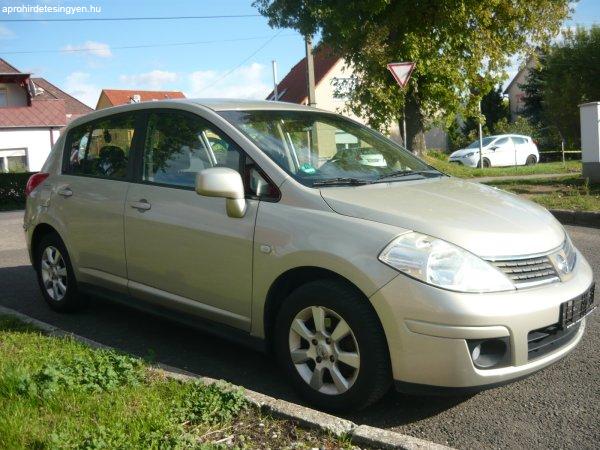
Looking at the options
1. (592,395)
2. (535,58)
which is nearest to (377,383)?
(592,395)

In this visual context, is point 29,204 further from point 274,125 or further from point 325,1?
point 325,1

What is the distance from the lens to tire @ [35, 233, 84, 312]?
544cm

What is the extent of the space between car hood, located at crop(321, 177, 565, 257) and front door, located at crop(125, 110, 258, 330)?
0.67 meters

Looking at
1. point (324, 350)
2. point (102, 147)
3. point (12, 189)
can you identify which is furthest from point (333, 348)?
point (12, 189)

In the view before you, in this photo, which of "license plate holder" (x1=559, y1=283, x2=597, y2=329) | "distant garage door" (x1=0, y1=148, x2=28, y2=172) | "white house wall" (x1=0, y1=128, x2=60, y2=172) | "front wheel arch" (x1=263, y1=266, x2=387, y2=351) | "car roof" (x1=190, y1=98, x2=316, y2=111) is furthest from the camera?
"white house wall" (x1=0, y1=128, x2=60, y2=172)

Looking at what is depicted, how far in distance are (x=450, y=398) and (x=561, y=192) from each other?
9855 millimetres

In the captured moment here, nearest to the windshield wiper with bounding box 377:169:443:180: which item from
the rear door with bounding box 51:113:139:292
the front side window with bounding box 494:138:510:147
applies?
the rear door with bounding box 51:113:139:292

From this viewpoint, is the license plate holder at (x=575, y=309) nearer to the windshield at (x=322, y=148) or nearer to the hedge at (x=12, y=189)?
the windshield at (x=322, y=148)

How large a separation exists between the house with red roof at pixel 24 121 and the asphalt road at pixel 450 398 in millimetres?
39930

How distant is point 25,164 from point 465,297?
43969 mm

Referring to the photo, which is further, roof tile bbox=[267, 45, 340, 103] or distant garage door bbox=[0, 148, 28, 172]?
roof tile bbox=[267, 45, 340, 103]

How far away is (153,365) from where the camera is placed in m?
3.86

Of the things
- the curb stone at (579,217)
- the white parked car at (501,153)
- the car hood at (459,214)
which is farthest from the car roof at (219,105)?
the white parked car at (501,153)

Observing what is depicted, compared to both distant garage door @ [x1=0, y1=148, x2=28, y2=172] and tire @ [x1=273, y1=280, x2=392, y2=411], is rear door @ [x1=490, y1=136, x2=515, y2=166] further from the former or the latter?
distant garage door @ [x1=0, y1=148, x2=28, y2=172]
